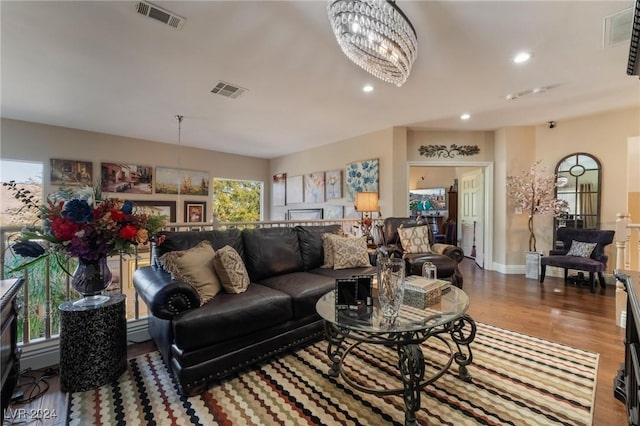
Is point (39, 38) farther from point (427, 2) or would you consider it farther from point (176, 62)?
point (427, 2)

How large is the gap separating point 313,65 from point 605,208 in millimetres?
5077

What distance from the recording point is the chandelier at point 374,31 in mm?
1722

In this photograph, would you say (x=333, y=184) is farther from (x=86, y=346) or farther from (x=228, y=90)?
(x=86, y=346)

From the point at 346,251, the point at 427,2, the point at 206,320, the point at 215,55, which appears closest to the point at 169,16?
the point at 215,55

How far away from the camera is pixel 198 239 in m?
2.47

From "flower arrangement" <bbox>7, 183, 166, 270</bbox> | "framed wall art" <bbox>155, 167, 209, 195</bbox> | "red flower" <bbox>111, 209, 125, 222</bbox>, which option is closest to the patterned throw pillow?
"flower arrangement" <bbox>7, 183, 166, 270</bbox>

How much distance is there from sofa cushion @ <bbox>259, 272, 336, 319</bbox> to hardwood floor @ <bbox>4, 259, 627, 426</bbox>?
3.95ft

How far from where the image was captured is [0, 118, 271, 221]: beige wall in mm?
4516

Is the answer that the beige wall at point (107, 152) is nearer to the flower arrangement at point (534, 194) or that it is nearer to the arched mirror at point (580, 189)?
the flower arrangement at point (534, 194)

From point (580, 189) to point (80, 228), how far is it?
653 cm

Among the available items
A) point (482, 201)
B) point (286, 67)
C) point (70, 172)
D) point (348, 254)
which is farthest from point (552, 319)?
point (70, 172)

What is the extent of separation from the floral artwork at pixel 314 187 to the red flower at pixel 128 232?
4.72m

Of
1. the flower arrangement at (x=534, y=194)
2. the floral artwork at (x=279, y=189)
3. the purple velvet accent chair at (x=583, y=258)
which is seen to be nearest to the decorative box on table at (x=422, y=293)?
the purple velvet accent chair at (x=583, y=258)

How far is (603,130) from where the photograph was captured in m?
4.40
